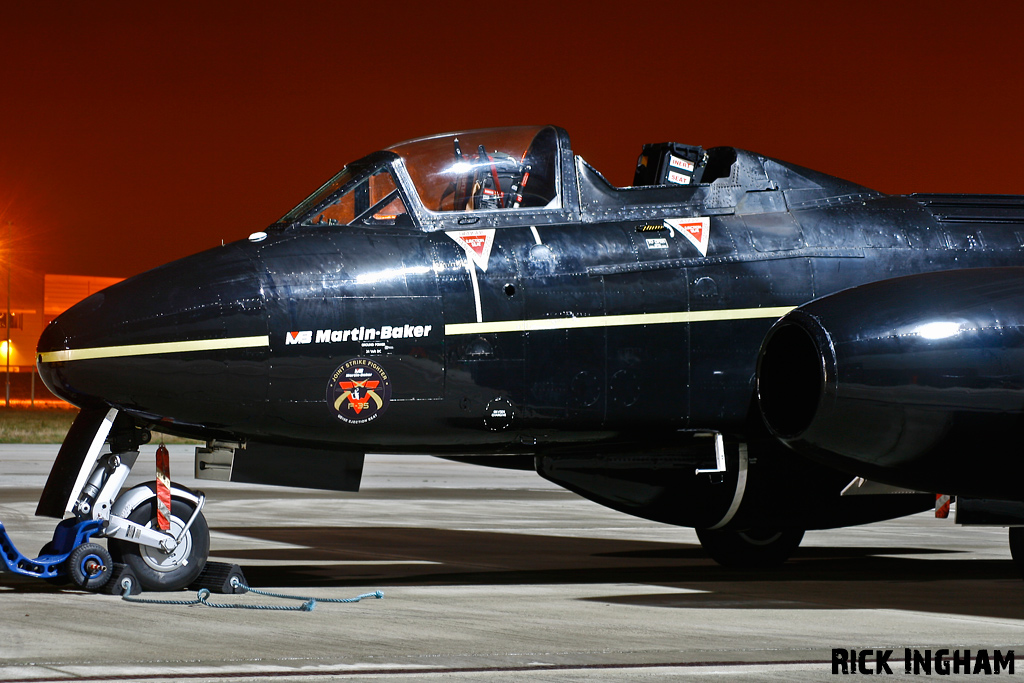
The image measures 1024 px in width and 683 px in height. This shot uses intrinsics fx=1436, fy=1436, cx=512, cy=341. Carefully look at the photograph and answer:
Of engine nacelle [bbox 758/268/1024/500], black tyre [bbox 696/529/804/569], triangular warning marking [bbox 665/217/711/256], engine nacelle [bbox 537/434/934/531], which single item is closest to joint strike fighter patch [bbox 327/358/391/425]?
engine nacelle [bbox 537/434/934/531]

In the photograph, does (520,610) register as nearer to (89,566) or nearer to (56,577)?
(89,566)

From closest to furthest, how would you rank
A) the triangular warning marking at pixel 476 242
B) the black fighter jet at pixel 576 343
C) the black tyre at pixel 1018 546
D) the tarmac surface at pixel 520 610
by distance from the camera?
the tarmac surface at pixel 520 610
the black fighter jet at pixel 576 343
the triangular warning marking at pixel 476 242
the black tyre at pixel 1018 546

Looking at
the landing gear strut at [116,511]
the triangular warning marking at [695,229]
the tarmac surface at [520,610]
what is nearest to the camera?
the tarmac surface at [520,610]

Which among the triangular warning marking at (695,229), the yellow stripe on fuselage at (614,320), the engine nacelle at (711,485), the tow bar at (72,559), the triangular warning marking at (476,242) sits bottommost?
the tow bar at (72,559)

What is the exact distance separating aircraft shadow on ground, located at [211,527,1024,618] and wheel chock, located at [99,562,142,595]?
3.99 ft

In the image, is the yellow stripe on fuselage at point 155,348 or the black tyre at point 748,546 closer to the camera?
the yellow stripe on fuselage at point 155,348

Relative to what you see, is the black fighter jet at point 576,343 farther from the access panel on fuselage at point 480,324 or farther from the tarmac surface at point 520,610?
the tarmac surface at point 520,610

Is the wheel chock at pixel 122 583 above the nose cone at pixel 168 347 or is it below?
below

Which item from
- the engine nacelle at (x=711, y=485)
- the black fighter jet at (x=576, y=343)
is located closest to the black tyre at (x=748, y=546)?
the engine nacelle at (x=711, y=485)

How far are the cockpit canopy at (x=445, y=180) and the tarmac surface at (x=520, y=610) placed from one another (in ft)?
8.58

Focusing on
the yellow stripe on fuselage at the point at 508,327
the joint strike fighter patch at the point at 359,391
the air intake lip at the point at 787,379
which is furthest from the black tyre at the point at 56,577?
the air intake lip at the point at 787,379

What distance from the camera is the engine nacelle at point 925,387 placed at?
8188 mm

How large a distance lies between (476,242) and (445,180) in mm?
546

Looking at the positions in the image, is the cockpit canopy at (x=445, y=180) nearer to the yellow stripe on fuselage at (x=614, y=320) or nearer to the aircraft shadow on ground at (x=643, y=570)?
the yellow stripe on fuselage at (x=614, y=320)
